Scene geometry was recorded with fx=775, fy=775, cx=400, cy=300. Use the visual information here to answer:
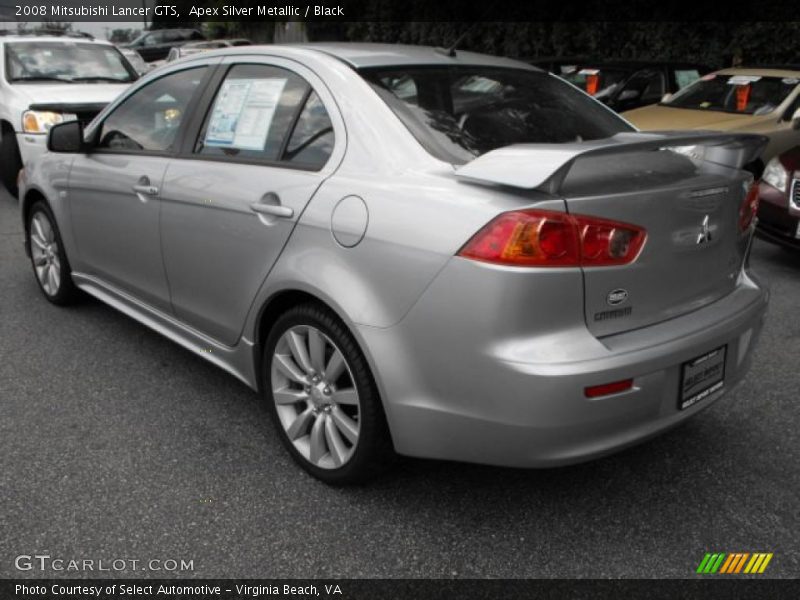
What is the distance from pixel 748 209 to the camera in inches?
113

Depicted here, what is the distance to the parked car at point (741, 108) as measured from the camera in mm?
7516

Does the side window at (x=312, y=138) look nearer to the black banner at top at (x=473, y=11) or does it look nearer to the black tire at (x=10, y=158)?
the black tire at (x=10, y=158)

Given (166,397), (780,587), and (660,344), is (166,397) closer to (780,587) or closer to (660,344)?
(660,344)

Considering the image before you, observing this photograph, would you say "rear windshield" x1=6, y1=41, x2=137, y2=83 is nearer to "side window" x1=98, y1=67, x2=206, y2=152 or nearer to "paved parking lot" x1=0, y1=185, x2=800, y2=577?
"side window" x1=98, y1=67, x2=206, y2=152

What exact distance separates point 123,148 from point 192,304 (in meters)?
1.05

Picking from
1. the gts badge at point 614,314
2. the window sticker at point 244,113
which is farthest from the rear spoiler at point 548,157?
the window sticker at point 244,113

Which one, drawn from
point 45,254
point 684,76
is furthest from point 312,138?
point 684,76

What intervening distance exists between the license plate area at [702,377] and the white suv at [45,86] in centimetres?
636

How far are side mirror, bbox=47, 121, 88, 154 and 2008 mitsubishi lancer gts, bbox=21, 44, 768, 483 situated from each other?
0.68 m

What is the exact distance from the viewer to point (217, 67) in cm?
339

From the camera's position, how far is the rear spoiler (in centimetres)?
215

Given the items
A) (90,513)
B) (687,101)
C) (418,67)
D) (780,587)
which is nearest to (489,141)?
(418,67)

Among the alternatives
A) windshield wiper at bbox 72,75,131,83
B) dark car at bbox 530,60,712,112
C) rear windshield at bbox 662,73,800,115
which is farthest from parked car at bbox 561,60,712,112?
windshield wiper at bbox 72,75,131,83

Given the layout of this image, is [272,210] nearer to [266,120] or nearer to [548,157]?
[266,120]
